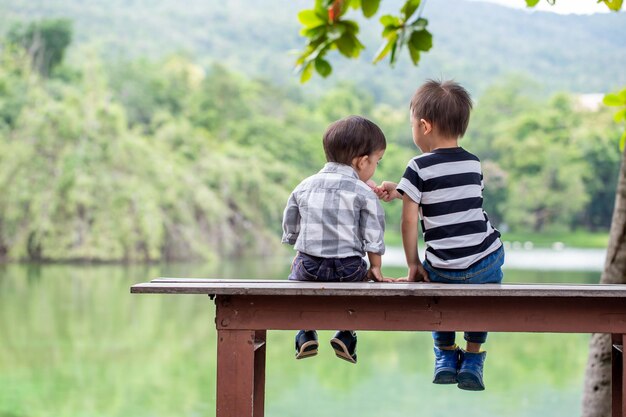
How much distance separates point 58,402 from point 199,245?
8.42 metres

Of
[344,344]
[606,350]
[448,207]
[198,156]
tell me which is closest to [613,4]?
[448,207]

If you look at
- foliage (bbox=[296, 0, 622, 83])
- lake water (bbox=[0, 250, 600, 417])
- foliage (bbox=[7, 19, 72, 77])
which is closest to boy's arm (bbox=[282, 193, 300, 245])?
foliage (bbox=[296, 0, 622, 83])

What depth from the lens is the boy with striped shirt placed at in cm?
265

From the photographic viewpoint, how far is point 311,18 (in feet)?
6.59

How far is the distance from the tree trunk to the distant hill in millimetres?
29520

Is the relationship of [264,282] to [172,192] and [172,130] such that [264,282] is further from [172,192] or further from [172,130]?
[172,130]

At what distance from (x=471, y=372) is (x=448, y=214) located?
0.41 metres

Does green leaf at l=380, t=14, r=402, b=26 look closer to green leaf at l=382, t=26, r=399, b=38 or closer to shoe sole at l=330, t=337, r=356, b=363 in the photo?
green leaf at l=382, t=26, r=399, b=38

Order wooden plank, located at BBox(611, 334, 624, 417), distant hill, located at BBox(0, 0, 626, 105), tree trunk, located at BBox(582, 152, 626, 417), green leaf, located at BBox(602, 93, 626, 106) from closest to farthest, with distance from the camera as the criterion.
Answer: wooden plank, located at BBox(611, 334, 624, 417)
green leaf, located at BBox(602, 93, 626, 106)
tree trunk, located at BBox(582, 152, 626, 417)
distant hill, located at BBox(0, 0, 626, 105)

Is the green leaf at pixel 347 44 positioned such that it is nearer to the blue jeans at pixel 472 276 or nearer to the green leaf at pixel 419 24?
the green leaf at pixel 419 24

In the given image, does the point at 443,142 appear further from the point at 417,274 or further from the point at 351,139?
the point at 417,274

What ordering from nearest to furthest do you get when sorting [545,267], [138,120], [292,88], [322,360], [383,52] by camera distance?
[383,52]
[322,360]
[545,267]
[138,120]
[292,88]

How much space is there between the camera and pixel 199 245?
16109 mm

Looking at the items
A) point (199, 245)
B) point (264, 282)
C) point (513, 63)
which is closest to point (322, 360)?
point (199, 245)
